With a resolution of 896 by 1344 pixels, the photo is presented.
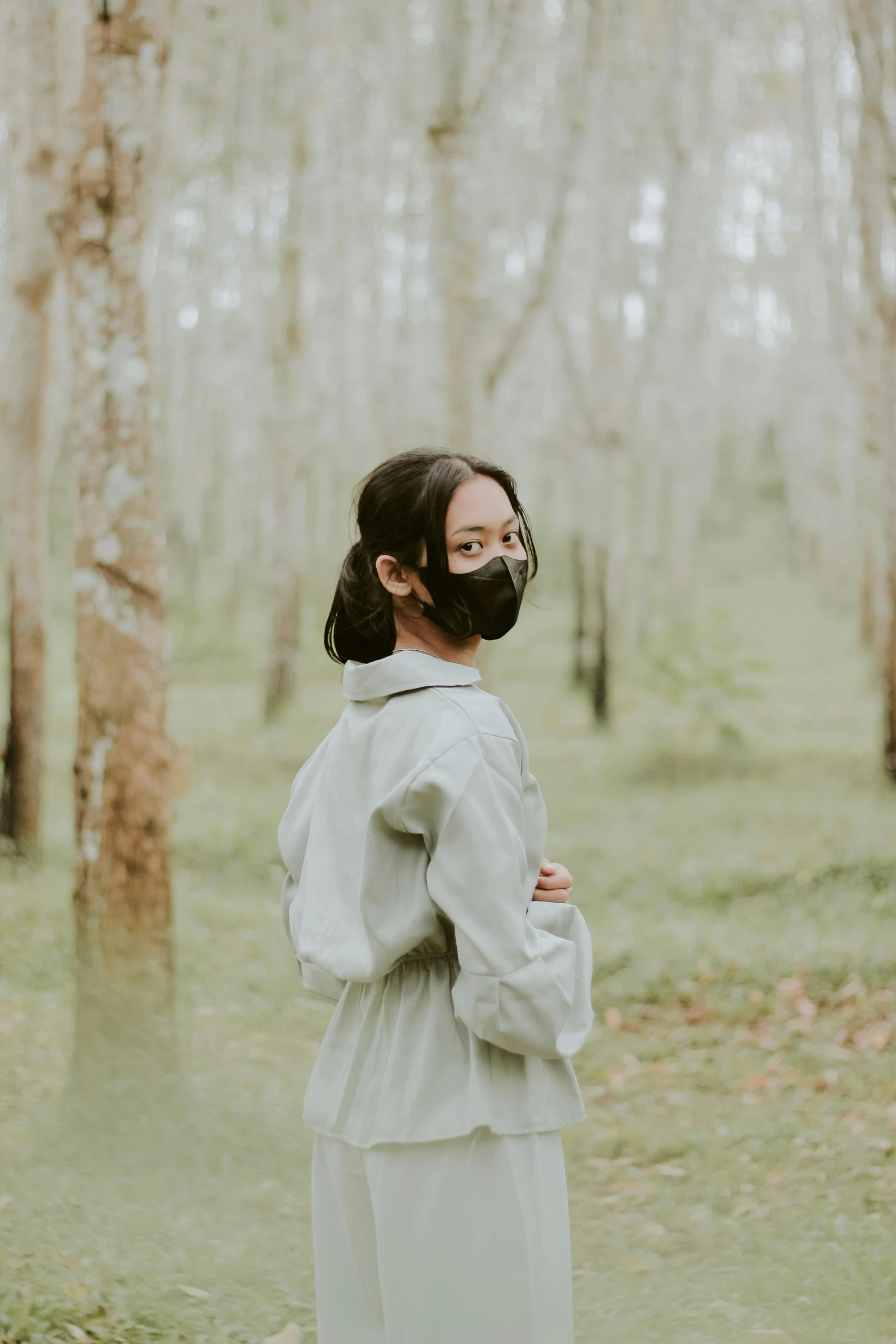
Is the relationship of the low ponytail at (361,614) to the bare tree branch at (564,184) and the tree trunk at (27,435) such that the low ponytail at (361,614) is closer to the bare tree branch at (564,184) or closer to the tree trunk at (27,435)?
the tree trunk at (27,435)

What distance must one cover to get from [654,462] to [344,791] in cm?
2960

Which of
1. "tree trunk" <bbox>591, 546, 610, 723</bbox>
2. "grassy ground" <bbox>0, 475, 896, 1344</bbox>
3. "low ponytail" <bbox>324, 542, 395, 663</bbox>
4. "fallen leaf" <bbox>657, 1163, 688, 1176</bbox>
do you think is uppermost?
"low ponytail" <bbox>324, 542, 395, 663</bbox>

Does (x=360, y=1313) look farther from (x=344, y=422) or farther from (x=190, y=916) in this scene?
(x=344, y=422)

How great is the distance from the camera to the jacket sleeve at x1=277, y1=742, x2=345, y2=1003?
80.1 inches

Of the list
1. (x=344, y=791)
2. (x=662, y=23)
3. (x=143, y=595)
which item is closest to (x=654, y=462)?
(x=662, y=23)

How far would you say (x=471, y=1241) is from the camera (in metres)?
1.77

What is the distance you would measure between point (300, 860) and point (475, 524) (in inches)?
26.0

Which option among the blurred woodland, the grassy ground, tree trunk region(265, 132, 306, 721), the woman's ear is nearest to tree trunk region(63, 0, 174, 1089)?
the blurred woodland

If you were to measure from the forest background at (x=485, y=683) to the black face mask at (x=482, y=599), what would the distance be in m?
0.46

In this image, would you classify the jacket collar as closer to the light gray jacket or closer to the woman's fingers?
the light gray jacket

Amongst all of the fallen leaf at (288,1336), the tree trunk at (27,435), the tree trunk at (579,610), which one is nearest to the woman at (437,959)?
the fallen leaf at (288,1336)

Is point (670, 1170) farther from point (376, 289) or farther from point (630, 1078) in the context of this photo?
point (376, 289)

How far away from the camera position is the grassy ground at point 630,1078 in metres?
3.62

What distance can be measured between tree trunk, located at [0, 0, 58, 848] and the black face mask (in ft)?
21.2
